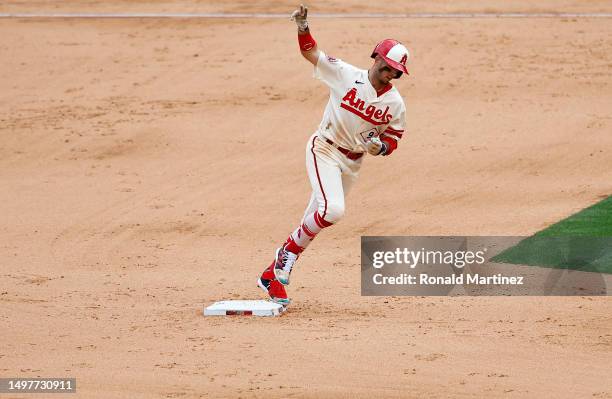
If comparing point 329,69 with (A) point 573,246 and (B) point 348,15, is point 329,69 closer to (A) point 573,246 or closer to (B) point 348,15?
(A) point 573,246

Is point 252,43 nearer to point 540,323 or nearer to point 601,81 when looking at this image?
point 601,81

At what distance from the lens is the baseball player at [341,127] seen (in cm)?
1008

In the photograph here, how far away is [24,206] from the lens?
50.9ft

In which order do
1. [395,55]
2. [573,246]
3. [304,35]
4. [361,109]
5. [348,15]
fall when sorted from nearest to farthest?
[395,55] → [304,35] → [361,109] → [573,246] → [348,15]

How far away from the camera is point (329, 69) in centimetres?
1026

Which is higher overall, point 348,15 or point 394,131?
point 348,15

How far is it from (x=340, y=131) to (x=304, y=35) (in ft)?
2.99

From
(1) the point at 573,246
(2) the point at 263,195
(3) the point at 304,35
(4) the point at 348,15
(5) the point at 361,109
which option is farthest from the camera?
(4) the point at 348,15

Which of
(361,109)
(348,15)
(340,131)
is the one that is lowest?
(340,131)

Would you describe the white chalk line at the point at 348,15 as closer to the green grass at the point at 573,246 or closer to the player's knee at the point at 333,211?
the green grass at the point at 573,246

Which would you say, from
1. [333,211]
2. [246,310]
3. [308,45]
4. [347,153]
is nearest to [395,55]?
[308,45]

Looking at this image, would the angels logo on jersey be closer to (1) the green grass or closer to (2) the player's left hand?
(2) the player's left hand

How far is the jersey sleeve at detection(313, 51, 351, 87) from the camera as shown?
403 inches

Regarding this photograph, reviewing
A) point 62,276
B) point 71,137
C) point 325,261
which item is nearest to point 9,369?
point 62,276
